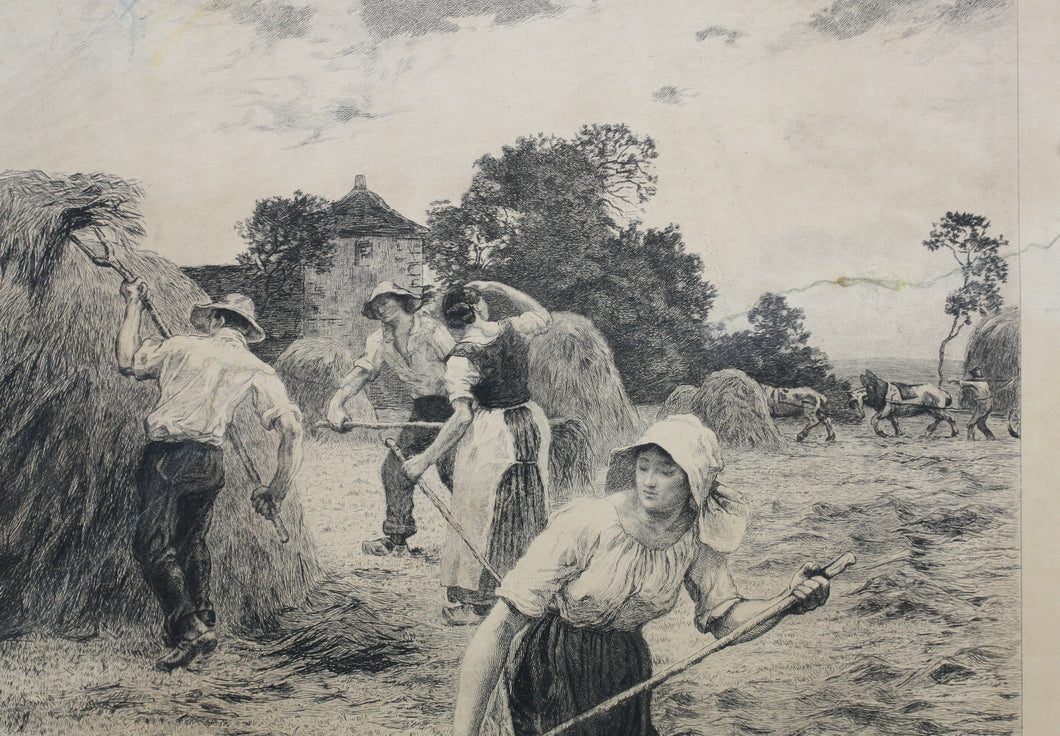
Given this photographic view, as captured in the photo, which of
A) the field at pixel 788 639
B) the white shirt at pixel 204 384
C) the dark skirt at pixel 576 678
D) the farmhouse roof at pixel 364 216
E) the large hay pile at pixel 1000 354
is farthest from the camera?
the farmhouse roof at pixel 364 216

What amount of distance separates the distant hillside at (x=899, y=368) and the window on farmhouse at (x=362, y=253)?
2.62 metres

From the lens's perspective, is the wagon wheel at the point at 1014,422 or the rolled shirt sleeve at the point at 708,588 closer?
the rolled shirt sleeve at the point at 708,588

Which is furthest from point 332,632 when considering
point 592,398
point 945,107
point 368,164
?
point 945,107

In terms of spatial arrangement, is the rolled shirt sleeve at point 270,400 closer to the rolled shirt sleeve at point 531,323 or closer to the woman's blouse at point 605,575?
the rolled shirt sleeve at point 531,323

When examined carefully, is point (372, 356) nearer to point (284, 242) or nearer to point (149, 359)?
point (284, 242)

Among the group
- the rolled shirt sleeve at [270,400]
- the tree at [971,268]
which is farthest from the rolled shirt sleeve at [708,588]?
the rolled shirt sleeve at [270,400]

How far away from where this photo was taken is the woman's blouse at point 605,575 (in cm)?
404

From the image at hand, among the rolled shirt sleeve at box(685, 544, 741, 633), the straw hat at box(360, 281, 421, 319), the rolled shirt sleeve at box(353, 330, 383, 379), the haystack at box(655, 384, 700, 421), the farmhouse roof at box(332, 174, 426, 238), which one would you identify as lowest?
the rolled shirt sleeve at box(685, 544, 741, 633)

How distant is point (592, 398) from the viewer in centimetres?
450

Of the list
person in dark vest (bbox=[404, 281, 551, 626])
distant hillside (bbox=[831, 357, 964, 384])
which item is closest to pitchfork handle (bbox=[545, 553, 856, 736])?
person in dark vest (bbox=[404, 281, 551, 626])

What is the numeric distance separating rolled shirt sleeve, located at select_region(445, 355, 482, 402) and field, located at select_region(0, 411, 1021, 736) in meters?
0.56

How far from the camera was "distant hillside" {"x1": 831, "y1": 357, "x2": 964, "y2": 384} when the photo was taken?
4.46m

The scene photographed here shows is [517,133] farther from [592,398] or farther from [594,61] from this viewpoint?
[592,398]

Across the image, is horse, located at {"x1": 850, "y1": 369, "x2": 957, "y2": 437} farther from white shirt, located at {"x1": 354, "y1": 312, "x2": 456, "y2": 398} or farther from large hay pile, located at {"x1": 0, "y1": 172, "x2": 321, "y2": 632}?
large hay pile, located at {"x1": 0, "y1": 172, "x2": 321, "y2": 632}
